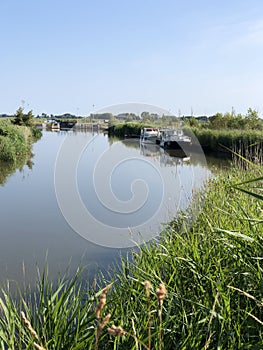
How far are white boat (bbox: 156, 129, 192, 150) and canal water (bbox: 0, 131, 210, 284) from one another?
431 inches

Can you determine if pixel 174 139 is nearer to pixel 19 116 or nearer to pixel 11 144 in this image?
pixel 11 144

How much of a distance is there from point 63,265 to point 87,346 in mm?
4307

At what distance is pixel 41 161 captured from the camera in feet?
68.2

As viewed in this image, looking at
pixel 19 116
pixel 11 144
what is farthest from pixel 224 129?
pixel 19 116

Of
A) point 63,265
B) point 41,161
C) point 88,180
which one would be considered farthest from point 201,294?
point 41,161

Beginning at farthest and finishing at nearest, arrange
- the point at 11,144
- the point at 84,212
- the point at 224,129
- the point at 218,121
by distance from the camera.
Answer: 1. the point at 218,121
2. the point at 224,129
3. the point at 11,144
4. the point at 84,212

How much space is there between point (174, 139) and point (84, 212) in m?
16.3

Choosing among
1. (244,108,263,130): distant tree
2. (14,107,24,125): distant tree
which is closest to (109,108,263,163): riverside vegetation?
(244,108,263,130): distant tree

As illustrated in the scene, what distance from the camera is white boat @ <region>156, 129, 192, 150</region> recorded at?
23.0 meters

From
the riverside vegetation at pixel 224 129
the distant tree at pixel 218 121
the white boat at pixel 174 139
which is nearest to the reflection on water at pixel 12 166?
the riverside vegetation at pixel 224 129

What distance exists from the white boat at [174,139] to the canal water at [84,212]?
10.9 meters

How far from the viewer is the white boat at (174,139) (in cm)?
2305

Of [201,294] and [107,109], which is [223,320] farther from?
[107,109]

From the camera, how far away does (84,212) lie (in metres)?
7.34
